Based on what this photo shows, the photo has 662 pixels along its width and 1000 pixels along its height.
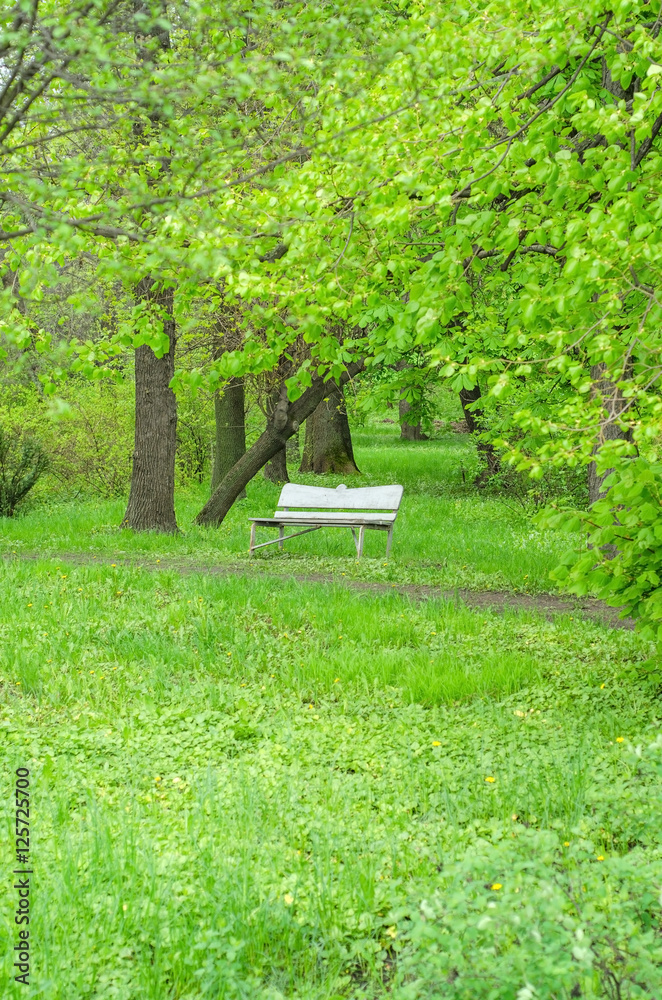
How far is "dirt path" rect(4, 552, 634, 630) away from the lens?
6.93m

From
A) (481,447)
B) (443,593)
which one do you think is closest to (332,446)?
(481,447)

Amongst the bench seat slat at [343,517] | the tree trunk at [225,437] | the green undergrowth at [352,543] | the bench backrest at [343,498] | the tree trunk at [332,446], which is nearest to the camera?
the green undergrowth at [352,543]

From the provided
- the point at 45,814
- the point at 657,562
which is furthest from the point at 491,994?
the point at 657,562

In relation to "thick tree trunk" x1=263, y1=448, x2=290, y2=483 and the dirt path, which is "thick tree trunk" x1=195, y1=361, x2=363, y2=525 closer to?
the dirt path

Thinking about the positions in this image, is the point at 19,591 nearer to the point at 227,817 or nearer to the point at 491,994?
the point at 227,817

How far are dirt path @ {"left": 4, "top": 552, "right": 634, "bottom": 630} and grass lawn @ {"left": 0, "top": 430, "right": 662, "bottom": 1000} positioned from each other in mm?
374

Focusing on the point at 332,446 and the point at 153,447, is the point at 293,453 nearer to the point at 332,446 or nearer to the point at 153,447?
the point at 332,446

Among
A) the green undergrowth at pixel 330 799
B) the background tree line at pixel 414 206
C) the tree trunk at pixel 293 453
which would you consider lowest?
the green undergrowth at pixel 330 799

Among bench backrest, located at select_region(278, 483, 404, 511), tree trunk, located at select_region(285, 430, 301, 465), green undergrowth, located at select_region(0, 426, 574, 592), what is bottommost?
green undergrowth, located at select_region(0, 426, 574, 592)

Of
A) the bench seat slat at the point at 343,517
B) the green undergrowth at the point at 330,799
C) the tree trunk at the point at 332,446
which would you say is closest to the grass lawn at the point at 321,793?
the green undergrowth at the point at 330,799

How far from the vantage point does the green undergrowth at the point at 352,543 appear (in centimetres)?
842

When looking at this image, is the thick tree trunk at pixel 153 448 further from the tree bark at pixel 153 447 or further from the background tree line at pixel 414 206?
the background tree line at pixel 414 206

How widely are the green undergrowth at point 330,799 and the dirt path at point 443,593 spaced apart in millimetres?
609

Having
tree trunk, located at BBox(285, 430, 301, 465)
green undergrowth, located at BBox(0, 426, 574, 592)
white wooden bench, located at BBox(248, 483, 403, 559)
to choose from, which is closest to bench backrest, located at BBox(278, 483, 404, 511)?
white wooden bench, located at BBox(248, 483, 403, 559)
